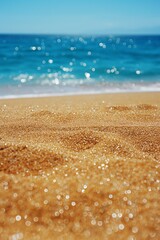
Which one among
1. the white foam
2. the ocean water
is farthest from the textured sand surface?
the ocean water

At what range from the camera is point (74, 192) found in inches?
69.7

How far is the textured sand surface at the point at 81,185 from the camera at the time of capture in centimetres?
155

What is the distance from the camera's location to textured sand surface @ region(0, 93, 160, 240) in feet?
5.10

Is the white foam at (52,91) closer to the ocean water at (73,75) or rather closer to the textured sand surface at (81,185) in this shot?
the ocean water at (73,75)

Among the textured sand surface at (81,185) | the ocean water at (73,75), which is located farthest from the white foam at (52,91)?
the textured sand surface at (81,185)

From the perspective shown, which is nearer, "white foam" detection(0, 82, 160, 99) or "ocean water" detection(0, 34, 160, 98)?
"white foam" detection(0, 82, 160, 99)

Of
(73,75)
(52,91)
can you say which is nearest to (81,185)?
(52,91)

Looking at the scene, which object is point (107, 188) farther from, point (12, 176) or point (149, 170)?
point (12, 176)

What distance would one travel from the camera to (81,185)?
71.8 inches

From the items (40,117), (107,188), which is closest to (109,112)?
(40,117)

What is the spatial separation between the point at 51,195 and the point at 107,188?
361 millimetres

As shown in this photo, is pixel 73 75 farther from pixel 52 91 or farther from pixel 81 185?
pixel 81 185

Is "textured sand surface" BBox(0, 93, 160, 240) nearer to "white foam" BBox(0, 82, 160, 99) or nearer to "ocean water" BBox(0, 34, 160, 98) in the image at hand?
Answer: "white foam" BBox(0, 82, 160, 99)

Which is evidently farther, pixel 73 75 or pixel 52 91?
pixel 73 75
